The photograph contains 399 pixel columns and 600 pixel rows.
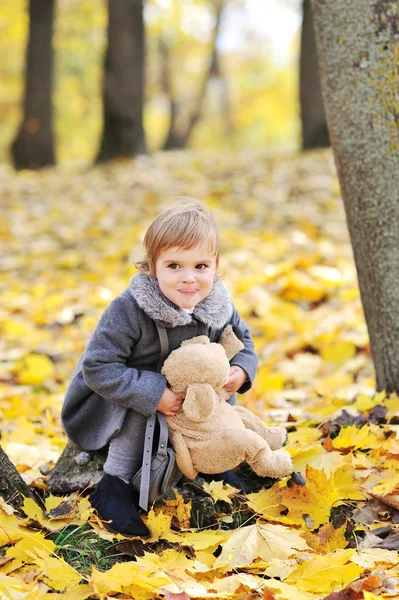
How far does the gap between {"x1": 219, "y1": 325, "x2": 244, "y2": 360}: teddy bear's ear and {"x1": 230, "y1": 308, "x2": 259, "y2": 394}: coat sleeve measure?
4 cm

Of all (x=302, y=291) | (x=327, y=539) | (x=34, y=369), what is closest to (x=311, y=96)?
Result: (x=302, y=291)

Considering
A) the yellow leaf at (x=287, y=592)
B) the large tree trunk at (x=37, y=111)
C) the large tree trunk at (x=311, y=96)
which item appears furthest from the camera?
the large tree trunk at (x=37, y=111)

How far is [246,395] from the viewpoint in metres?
3.97

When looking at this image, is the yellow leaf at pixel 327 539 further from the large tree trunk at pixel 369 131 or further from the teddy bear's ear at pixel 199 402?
the large tree trunk at pixel 369 131

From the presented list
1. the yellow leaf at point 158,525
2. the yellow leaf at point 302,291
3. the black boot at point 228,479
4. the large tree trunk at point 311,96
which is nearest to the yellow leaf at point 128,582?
the yellow leaf at point 158,525

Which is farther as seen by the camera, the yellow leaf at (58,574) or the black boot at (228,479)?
the black boot at (228,479)

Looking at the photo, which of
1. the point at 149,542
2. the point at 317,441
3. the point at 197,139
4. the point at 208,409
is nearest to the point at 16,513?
the point at 149,542

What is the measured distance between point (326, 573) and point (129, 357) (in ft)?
3.08

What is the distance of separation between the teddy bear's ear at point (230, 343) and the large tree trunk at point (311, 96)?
783 cm

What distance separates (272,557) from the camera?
1.96 meters

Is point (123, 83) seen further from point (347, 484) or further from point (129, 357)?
point (347, 484)

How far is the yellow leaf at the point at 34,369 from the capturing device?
4.40 metres

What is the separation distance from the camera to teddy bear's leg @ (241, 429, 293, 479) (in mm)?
2217

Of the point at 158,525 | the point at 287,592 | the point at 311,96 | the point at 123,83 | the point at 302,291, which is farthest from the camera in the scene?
the point at 123,83
